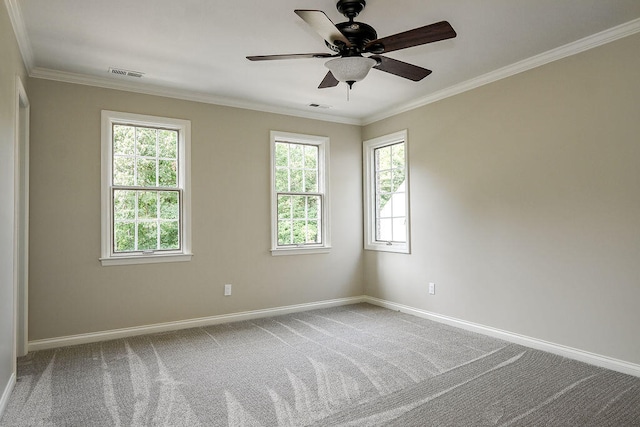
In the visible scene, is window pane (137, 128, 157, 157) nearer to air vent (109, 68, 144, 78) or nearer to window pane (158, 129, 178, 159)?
window pane (158, 129, 178, 159)

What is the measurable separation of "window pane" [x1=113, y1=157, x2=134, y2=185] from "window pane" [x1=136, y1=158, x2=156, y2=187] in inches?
3.0

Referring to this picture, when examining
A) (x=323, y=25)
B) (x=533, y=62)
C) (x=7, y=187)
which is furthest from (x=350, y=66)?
(x=7, y=187)

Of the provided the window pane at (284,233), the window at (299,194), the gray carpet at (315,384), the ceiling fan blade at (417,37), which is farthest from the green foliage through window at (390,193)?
the ceiling fan blade at (417,37)

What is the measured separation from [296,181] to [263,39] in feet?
7.55

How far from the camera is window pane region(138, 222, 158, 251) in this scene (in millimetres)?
4238

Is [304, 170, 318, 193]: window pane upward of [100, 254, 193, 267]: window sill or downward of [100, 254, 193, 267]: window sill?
upward

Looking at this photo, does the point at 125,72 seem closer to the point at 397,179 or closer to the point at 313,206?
the point at 313,206

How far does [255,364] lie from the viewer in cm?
329

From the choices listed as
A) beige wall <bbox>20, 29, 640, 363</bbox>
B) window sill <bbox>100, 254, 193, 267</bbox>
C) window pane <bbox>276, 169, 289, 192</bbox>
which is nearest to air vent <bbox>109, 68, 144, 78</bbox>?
beige wall <bbox>20, 29, 640, 363</bbox>

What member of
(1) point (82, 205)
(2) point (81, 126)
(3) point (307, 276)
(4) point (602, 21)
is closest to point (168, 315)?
(1) point (82, 205)

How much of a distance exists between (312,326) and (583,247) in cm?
267

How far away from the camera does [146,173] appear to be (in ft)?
14.0

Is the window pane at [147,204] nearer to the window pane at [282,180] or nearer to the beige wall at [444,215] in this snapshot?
the beige wall at [444,215]

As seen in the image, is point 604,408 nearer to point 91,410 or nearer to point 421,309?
point 421,309
